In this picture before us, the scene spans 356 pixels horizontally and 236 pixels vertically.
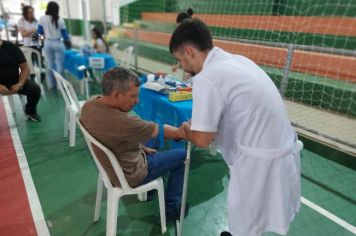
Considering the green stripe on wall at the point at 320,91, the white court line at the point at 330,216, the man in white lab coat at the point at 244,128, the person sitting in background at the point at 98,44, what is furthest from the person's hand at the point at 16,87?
the white court line at the point at 330,216

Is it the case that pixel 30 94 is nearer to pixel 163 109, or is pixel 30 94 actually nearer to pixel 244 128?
Result: pixel 163 109

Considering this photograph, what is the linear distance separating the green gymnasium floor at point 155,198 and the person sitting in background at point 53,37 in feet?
7.19

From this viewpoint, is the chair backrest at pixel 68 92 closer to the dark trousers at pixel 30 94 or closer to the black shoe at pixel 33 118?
the dark trousers at pixel 30 94

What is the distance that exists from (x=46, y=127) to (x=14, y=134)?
360 mm

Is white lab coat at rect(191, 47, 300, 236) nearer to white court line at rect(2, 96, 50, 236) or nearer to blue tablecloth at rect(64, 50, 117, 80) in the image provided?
white court line at rect(2, 96, 50, 236)

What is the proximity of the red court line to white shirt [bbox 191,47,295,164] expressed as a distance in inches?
59.5

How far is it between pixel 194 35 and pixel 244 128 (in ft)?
1.38

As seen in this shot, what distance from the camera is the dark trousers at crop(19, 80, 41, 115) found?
3.50m

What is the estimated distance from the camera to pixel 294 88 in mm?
3461

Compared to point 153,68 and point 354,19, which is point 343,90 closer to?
point 354,19

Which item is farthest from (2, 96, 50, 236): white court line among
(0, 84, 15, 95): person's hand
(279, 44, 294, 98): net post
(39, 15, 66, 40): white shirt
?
(279, 44, 294, 98): net post

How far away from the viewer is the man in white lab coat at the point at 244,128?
41.3 inches

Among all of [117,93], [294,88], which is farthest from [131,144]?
[294,88]

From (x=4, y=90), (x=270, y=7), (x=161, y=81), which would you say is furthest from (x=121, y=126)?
(x=270, y=7)
